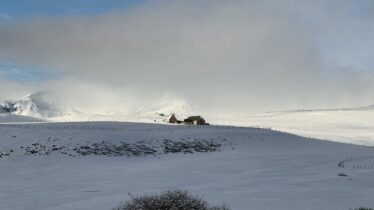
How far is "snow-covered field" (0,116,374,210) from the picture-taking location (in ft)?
103

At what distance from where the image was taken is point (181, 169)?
49344 mm

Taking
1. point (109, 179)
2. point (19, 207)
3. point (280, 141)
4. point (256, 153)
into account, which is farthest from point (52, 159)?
point (280, 141)

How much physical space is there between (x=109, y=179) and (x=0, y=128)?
3279 cm

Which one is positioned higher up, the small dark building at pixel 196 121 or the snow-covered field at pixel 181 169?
the small dark building at pixel 196 121

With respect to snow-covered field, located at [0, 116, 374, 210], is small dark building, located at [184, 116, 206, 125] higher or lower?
higher

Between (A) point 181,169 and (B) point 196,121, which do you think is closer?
(A) point 181,169

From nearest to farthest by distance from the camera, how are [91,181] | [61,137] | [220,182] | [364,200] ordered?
[364,200]
[220,182]
[91,181]
[61,137]

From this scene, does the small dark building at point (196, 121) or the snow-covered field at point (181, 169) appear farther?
the small dark building at point (196, 121)

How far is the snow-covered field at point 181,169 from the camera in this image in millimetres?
31266

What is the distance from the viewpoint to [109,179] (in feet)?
142

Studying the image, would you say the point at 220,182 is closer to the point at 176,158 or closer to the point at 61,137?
the point at 176,158

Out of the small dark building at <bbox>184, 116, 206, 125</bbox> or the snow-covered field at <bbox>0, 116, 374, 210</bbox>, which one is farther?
the small dark building at <bbox>184, 116, 206, 125</bbox>

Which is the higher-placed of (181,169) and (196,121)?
(196,121)

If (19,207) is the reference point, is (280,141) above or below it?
above
